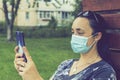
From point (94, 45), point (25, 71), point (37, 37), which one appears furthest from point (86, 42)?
point (37, 37)

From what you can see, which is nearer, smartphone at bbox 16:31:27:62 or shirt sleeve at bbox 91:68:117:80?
smartphone at bbox 16:31:27:62

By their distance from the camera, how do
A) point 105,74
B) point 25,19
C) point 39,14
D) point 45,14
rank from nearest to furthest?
point 105,74 < point 25,19 < point 39,14 < point 45,14

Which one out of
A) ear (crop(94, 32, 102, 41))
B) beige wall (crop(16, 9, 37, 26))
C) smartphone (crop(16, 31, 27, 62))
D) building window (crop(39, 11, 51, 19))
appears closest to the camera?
smartphone (crop(16, 31, 27, 62))

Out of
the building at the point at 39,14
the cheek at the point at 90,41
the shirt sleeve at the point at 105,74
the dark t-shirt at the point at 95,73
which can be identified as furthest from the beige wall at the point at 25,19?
the shirt sleeve at the point at 105,74

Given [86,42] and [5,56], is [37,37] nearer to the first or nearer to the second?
[5,56]

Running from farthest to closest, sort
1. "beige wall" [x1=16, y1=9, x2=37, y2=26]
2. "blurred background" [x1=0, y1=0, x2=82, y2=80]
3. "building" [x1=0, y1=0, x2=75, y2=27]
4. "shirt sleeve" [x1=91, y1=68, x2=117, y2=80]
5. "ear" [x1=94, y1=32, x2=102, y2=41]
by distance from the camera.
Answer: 1. "building" [x1=0, y1=0, x2=75, y2=27]
2. "beige wall" [x1=16, y1=9, x2=37, y2=26]
3. "blurred background" [x1=0, y1=0, x2=82, y2=80]
4. "ear" [x1=94, y1=32, x2=102, y2=41]
5. "shirt sleeve" [x1=91, y1=68, x2=117, y2=80]

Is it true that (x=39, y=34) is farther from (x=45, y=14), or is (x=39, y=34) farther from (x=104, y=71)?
(x=104, y=71)

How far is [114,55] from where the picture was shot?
2.92m

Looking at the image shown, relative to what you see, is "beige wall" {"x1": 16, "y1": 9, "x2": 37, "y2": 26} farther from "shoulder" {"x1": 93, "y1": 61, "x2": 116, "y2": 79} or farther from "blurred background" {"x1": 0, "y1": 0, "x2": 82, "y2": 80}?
"shoulder" {"x1": 93, "y1": 61, "x2": 116, "y2": 79}

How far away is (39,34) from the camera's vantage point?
3322 centimetres

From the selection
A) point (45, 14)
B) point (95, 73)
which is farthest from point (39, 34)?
point (95, 73)

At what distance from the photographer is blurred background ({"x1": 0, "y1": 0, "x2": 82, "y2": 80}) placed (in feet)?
47.0

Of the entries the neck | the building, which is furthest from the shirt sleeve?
the building

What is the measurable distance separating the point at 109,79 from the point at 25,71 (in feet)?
1.64
